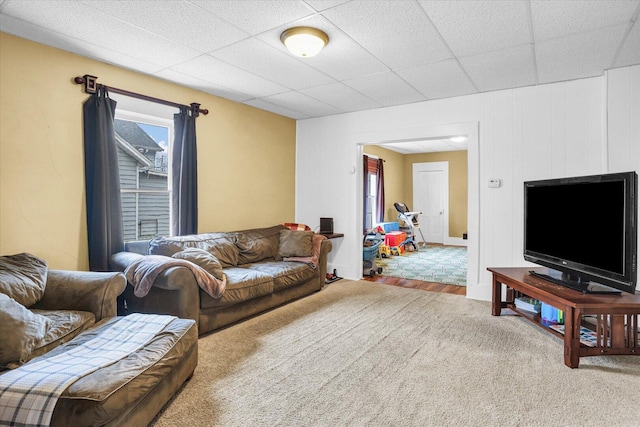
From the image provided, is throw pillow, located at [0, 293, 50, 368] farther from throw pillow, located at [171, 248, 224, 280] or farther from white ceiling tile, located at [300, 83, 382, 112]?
white ceiling tile, located at [300, 83, 382, 112]

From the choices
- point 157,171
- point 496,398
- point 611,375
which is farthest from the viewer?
point 157,171

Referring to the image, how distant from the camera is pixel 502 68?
11.6 ft

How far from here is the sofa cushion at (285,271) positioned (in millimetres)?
3814

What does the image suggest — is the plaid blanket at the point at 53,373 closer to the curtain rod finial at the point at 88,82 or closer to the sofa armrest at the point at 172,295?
the sofa armrest at the point at 172,295

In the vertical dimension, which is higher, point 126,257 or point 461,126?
point 461,126

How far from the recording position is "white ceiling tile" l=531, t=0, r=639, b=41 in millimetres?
2365

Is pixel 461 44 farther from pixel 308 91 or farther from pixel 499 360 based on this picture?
pixel 499 360

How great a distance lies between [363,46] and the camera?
3039 millimetres

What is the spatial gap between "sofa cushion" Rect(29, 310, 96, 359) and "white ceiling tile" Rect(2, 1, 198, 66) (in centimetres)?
204

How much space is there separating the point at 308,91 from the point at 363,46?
1.38 m

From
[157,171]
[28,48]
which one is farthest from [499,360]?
[28,48]

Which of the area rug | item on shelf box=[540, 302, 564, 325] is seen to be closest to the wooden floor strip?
the area rug

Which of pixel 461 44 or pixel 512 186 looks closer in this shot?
pixel 461 44

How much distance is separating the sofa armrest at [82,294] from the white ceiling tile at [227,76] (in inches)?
84.3
